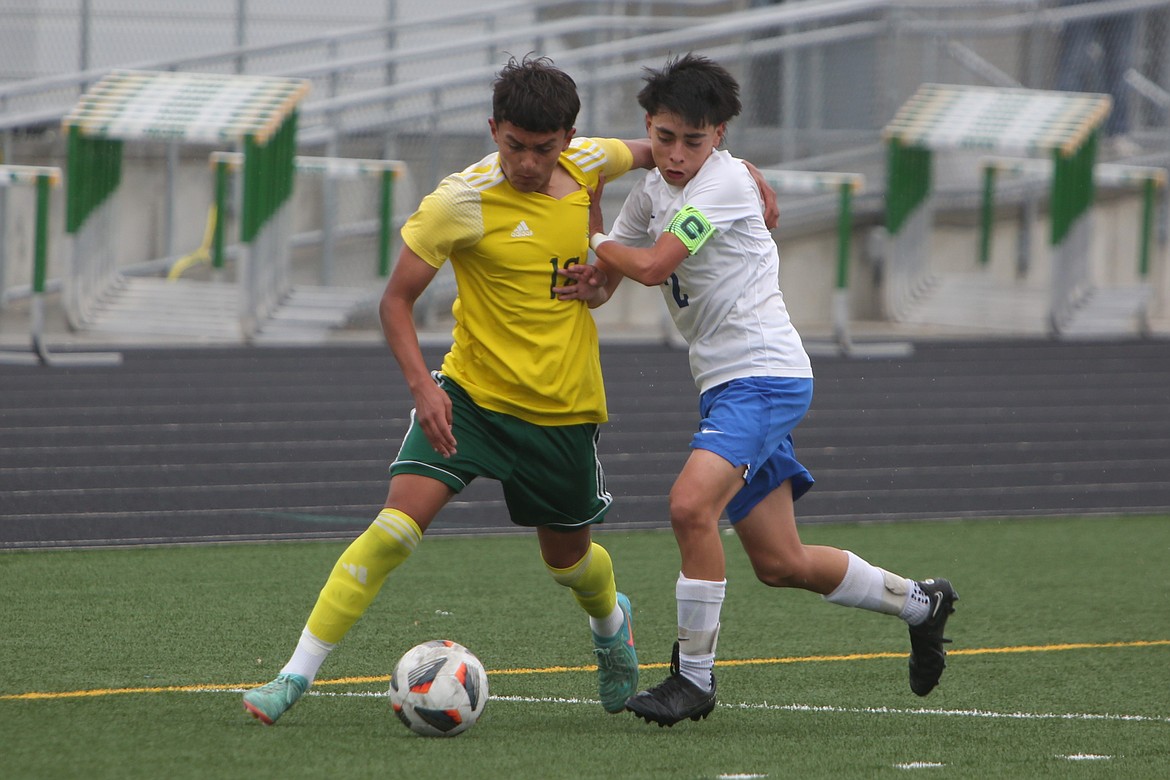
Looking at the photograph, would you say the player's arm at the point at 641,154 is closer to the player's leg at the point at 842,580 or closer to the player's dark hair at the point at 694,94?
the player's dark hair at the point at 694,94

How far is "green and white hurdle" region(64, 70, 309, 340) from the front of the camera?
11898 millimetres

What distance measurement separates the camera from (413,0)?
52.8 ft

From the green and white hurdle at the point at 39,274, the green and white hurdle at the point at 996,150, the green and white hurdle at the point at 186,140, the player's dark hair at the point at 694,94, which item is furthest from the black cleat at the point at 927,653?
the green and white hurdle at the point at 996,150

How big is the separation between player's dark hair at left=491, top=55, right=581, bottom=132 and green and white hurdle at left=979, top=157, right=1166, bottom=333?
1073cm

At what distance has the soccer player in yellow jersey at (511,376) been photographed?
175 inches

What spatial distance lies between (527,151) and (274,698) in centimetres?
151

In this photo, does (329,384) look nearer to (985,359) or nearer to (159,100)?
(159,100)

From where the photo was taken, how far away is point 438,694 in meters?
4.32

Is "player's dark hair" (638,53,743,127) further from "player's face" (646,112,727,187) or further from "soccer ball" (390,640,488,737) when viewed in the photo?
"soccer ball" (390,640,488,737)

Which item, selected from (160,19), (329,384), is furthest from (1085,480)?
(160,19)

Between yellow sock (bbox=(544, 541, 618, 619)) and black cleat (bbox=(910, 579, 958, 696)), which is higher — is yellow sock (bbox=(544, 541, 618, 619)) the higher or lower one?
the higher one

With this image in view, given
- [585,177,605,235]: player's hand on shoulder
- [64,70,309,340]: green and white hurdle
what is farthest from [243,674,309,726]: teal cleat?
[64,70,309,340]: green and white hurdle

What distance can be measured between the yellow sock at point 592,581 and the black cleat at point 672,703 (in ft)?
1.33

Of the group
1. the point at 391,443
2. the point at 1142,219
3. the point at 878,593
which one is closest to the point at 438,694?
the point at 878,593
